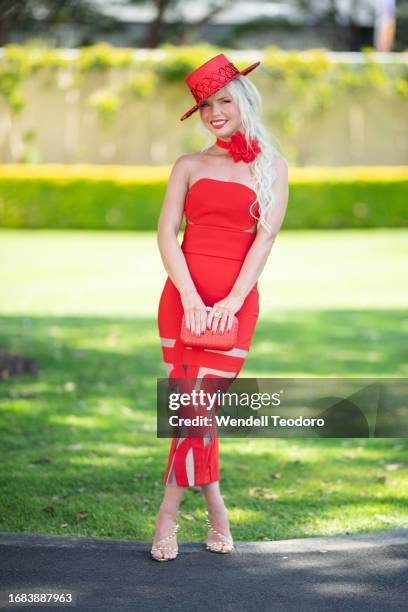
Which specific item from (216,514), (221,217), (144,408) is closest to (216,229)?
(221,217)

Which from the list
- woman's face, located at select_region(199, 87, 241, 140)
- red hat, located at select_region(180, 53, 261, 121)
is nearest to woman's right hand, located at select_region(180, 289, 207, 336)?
woman's face, located at select_region(199, 87, 241, 140)

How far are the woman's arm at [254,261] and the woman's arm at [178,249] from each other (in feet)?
0.18

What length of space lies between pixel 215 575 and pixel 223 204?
1.34m

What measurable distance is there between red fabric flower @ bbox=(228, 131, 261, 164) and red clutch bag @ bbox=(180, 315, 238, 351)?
0.61 metres

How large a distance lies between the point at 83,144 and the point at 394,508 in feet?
66.5

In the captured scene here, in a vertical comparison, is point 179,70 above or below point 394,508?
above

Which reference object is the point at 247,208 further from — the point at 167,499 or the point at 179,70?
the point at 179,70

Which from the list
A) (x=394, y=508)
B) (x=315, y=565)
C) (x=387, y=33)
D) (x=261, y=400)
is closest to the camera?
(x=315, y=565)

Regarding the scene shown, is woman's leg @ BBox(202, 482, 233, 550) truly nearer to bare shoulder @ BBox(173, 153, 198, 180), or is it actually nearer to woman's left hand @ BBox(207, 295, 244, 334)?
woman's left hand @ BBox(207, 295, 244, 334)

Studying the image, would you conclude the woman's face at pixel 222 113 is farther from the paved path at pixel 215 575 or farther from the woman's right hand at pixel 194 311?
the paved path at pixel 215 575

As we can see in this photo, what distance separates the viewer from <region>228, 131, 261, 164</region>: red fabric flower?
3.61 m

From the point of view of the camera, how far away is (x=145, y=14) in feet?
108

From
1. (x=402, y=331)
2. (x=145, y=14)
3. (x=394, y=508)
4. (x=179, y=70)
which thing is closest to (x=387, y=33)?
(x=145, y=14)

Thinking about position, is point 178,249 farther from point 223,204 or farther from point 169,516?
point 169,516
